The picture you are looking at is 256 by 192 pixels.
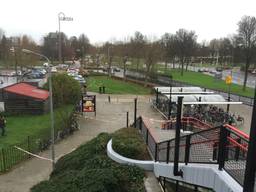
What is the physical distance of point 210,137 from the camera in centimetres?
741

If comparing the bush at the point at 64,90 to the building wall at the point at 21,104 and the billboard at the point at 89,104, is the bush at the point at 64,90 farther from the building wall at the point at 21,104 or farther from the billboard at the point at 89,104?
the billboard at the point at 89,104

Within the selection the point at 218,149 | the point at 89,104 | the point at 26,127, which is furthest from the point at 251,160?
the point at 89,104

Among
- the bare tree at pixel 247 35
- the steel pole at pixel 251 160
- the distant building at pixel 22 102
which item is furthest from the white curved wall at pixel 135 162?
the bare tree at pixel 247 35

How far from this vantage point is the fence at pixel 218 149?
18.2 ft

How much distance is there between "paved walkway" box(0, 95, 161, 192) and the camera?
14.1 meters

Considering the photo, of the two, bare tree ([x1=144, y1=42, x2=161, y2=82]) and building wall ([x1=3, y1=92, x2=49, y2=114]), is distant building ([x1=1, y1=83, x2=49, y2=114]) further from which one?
bare tree ([x1=144, y1=42, x2=161, y2=82])

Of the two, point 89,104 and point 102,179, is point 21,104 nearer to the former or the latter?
point 89,104

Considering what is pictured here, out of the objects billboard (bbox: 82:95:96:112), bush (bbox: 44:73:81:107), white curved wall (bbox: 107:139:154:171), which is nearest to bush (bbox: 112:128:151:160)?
white curved wall (bbox: 107:139:154:171)

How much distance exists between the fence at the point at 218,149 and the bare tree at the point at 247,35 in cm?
3729

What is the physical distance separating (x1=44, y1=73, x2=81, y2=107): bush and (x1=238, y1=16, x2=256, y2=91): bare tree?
2543 cm

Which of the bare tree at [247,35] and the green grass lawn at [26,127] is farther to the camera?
the bare tree at [247,35]

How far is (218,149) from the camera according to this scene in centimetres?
594

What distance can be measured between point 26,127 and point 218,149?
19.4 m

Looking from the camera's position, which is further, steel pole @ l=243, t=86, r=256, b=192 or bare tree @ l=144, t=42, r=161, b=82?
bare tree @ l=144, t=42, r=161, b=82
